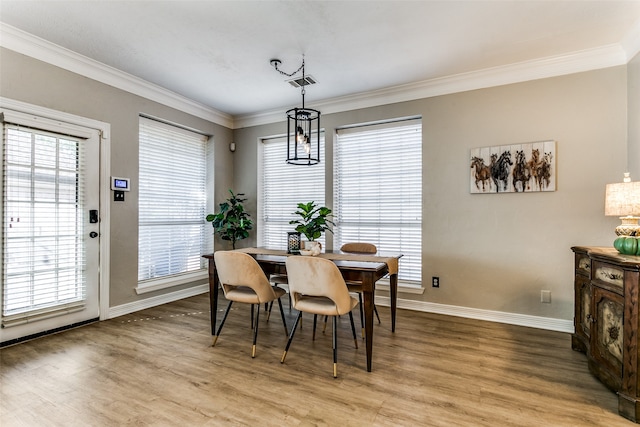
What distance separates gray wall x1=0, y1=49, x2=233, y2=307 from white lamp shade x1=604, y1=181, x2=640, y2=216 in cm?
467

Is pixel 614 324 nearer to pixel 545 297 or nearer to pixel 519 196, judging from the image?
pixel 545 297

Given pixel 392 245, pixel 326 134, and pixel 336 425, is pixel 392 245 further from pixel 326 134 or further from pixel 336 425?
pixel 336 425

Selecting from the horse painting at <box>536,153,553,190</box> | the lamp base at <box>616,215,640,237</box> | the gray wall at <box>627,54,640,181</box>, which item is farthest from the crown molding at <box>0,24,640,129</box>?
the lamp base at <box>616,215,640,237</box>

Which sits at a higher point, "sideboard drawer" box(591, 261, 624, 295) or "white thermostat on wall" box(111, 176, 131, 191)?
"white thermostat on wall" box(111, 176, 131, 191)

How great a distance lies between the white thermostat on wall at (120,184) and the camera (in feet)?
11.9

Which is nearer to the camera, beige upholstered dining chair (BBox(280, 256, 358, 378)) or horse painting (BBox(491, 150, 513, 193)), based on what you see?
beige upholstered dining chair (BBox(280, 256, 358, 378))

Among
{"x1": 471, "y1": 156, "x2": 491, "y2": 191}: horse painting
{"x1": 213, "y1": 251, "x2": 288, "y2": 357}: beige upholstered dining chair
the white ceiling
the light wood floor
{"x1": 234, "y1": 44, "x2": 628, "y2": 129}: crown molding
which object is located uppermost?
the white ceiling

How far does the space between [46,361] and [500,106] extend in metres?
4.94

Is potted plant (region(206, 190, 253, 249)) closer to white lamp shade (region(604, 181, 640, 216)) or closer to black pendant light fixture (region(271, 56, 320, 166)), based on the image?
black pendant light fixture (region(271, 56, 320, 166))

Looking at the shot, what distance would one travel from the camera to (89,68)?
3359mm

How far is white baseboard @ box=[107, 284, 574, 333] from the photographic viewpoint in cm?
326

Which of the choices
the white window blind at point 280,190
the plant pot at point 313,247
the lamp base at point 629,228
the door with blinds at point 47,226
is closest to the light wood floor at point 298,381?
the door with blinds at point 47,226

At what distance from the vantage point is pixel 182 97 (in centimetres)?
435

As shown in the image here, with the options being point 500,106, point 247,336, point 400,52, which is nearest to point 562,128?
point 500,106
